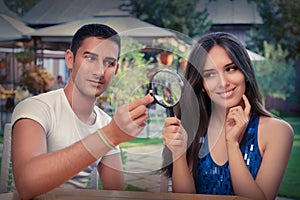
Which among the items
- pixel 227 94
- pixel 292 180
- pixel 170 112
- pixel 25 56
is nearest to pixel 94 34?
pixel 170 112

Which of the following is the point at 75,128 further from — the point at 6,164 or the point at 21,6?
the point at 21,6

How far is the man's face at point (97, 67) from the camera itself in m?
2.13

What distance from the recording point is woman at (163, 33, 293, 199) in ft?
6.30

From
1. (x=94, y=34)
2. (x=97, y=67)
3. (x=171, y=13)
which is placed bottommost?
(x=97, y=67)

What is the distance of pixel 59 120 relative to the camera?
2.13 m

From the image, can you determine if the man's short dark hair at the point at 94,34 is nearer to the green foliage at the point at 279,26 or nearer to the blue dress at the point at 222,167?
the blue dress at the point at 222,167

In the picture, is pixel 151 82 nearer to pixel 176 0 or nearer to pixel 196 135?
pixel 196 135

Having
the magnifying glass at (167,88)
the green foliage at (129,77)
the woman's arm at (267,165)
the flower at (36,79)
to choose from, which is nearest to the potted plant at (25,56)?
the flower at (36,79)

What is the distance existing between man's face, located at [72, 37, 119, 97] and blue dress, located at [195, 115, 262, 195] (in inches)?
18.1

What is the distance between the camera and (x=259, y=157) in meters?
1.99

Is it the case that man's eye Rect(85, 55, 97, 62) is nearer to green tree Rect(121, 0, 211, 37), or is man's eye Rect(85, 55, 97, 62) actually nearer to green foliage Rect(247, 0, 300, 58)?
green tree Rect(121, 0, 211, 37)

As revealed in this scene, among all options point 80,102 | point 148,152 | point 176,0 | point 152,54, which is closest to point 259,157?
point 148,152

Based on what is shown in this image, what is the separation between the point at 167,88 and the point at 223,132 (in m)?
0.33

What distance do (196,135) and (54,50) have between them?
2.97ft
